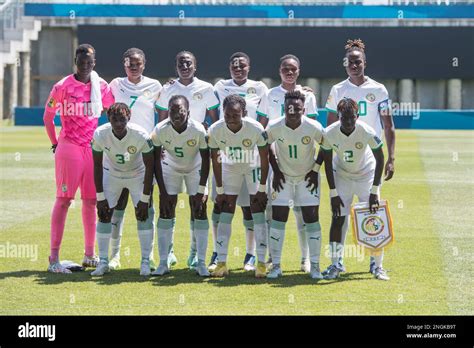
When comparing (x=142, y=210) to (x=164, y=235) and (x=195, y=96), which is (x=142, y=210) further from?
(x=195, y=96)

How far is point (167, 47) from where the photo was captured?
149 feet

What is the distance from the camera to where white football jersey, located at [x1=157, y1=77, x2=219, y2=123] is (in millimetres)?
10391

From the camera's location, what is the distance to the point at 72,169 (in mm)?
9906

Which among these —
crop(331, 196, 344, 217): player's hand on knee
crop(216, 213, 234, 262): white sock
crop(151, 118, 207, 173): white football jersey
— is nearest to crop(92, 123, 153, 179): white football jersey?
crop(151, 118, 207, 173): white football jersey

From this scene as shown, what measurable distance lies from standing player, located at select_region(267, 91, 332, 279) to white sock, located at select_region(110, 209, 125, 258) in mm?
1721

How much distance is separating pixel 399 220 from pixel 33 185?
7651 millimetres

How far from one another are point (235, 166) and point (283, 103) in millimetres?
957

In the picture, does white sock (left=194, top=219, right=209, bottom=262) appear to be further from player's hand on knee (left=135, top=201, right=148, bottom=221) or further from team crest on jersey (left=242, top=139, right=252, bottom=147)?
team crest on jersey (left=242, top=139, right=252, bottom=147)

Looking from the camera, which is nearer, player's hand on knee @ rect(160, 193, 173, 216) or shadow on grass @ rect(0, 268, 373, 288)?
shadow on grass @ rect(0, 268, 373, 288)

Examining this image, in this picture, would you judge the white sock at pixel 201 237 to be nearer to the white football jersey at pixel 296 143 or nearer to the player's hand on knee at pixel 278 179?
the player's hand on knee at pixel 278 179

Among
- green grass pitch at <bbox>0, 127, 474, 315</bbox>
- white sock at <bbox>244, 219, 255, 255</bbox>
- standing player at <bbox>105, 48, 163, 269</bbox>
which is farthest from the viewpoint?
standing player at <bbox>105, 48, 163, 269</bbox>

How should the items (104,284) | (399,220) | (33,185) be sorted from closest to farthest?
(104,284)
(399,220)
(33,185)
